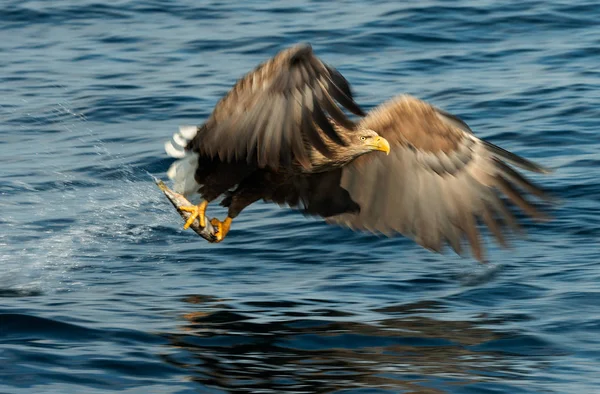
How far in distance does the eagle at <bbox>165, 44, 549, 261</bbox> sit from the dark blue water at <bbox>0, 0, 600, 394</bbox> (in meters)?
0.29

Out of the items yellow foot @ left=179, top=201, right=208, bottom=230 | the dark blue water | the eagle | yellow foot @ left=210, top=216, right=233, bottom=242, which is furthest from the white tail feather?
the dark blue water

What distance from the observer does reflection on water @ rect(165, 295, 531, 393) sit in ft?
18.4

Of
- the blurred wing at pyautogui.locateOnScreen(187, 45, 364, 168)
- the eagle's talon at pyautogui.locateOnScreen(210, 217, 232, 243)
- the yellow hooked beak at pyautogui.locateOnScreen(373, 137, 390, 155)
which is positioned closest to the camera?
the blurred wing at pyautogui.locateOnScreen(187, 45, 364, 168)

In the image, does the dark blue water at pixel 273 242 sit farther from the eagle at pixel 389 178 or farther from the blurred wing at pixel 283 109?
the blurred wing at pixel 283 109

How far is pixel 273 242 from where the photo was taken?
26.9 feet

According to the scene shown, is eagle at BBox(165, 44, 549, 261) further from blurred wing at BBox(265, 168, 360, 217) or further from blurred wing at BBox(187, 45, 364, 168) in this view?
blurred wing at BBox(187, 45, 364, 168)

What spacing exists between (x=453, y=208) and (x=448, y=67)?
4.69 metres

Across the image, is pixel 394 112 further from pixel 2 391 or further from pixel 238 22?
pixel 238 22

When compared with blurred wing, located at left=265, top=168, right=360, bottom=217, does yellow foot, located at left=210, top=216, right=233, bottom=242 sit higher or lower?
lower

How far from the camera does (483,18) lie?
1391cm

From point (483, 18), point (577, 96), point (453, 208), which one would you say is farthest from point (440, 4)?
point (453, 208)

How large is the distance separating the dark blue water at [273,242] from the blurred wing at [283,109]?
1.02 meters

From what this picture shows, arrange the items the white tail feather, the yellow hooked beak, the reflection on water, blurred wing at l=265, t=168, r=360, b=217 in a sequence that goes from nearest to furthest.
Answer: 1. the reflection on water
2. the yellow hooked beak
3. the white tail feather
4. blurred wing at l=265, t=168, r=360, b=217

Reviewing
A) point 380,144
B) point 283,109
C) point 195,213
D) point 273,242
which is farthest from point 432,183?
point 283,109
